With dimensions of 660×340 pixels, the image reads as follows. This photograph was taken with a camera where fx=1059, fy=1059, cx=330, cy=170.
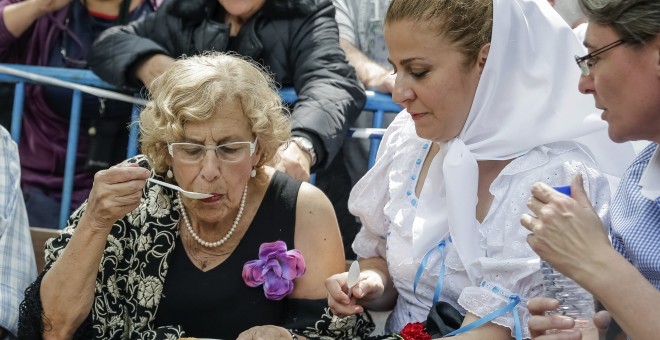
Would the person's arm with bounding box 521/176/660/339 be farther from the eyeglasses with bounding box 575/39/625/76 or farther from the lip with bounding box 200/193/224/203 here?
the lip with bounding box 200/193/224/203

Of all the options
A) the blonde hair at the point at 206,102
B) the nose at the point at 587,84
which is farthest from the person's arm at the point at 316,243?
the nose at the point at 587,84

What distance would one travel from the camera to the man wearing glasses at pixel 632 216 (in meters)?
2.54

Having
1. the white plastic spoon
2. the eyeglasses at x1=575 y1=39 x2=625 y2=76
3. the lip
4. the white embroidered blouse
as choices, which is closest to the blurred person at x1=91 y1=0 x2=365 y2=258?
the white embroidered blouse

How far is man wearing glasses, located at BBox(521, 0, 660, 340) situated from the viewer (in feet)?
8.33

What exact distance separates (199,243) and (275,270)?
0.30 m

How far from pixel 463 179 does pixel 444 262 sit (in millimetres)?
298

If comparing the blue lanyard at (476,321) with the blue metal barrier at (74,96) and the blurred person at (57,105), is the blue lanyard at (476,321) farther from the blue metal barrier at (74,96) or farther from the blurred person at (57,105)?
the blurred person at (57,105)

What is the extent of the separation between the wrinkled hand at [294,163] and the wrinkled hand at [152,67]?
2.29 feet

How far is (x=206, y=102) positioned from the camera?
344cm

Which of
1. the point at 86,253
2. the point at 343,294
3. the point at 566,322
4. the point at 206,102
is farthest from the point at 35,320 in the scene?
the point at 566,322

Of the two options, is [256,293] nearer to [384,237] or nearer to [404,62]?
[384,237]

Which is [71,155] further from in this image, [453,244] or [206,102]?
[453,244]

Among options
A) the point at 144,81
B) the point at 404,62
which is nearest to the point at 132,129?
the point at 144,81

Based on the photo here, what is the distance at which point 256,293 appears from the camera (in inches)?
139
